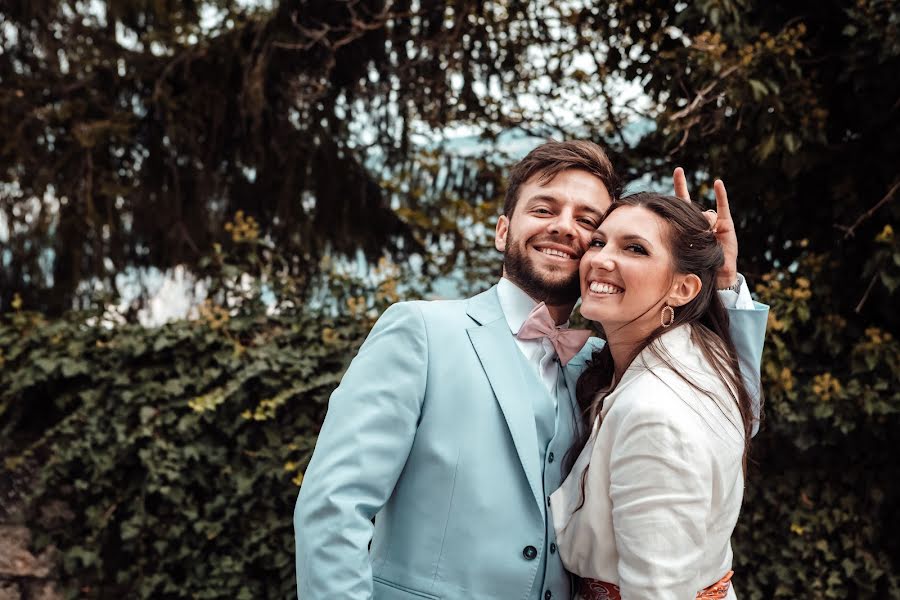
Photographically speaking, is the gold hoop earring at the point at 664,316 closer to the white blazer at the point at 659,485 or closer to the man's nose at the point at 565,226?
the white blazer at the point at 659,485

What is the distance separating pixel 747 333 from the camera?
2.08 m

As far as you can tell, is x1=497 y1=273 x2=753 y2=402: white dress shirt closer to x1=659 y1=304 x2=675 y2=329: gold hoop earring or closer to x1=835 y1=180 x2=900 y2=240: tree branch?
x1=659 y1=304 x2=675 y2=329: gold hoop earring

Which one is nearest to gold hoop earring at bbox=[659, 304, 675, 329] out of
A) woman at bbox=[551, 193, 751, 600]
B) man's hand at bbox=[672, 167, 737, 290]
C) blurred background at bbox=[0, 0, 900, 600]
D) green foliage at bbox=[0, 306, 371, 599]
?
woman at bbox=[551, 193, 751, 600]

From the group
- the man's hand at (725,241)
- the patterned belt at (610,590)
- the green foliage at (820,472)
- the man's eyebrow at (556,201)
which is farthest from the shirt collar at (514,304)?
the green foliage at (820,472)

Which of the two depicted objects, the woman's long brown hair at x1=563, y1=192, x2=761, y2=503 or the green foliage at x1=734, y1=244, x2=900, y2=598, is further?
the green foliage at x1=734, y1=244, x2=900, y2=598

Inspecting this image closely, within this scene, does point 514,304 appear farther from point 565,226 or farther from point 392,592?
point 392,592

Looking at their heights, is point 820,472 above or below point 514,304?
below

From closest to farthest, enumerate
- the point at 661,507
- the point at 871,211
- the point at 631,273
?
the point at 661,507 → the point at 631,273 → the point at 871,211

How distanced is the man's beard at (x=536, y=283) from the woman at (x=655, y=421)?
121 millimetres

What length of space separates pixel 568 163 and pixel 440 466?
84 centimetres

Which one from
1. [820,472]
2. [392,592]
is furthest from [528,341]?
[820,472]

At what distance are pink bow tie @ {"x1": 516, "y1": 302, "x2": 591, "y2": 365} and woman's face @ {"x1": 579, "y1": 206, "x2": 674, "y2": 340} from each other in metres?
0.10

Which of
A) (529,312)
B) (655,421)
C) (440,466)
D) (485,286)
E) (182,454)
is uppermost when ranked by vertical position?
(529,312)

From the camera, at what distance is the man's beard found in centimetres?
209
